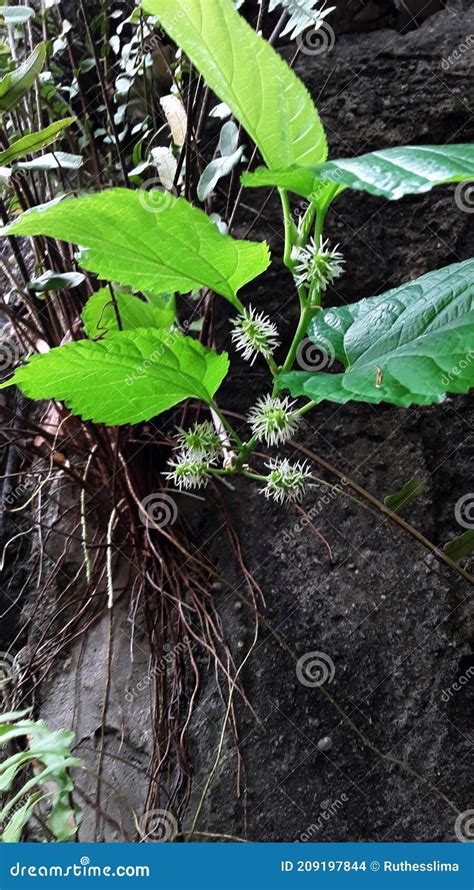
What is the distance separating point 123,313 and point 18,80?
284 millimetres

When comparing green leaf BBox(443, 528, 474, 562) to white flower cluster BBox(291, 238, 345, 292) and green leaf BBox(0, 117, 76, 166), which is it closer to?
white flower cluster BBox(291, 238, 345, 292)

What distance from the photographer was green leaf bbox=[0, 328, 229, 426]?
583 mm

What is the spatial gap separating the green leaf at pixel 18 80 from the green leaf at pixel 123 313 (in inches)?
9.2

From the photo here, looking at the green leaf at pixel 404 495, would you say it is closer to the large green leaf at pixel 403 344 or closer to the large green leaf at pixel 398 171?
the large green leaf at pixel 403 344

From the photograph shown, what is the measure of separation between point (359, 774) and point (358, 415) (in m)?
0.49

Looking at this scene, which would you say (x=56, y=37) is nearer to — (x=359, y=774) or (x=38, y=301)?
(x=38, y=301)

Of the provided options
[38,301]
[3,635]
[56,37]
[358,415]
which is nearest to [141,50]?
[56,37]

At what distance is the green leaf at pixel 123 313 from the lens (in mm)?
846

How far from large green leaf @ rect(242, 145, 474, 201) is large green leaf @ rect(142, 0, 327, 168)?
12 cm

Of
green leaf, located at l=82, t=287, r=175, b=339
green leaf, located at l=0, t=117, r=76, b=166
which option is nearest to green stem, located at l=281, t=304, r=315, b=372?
green leaf, located at l=82, t=287, r=175, b=339

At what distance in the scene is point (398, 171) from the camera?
0.40 m

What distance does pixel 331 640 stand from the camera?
90 centimetres

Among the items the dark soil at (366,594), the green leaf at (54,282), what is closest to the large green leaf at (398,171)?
the green leaf at (54,282)

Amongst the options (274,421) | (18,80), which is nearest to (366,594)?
(274,421)
